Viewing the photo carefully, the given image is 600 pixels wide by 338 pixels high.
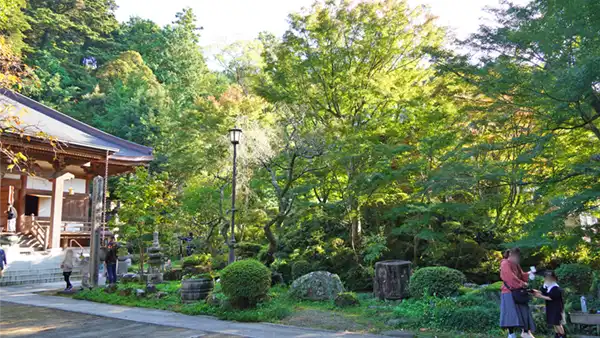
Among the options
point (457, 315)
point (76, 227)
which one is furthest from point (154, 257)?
point (76, 227)

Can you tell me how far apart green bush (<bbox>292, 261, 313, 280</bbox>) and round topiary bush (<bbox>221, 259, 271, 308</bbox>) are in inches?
170

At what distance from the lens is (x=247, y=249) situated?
1773 cm

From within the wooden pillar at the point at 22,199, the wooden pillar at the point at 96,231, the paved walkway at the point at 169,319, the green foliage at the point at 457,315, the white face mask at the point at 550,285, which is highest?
the wooden pillar at the point at 22,199

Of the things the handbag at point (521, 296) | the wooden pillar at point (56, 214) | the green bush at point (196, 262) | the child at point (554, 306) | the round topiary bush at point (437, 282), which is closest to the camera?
the child at point (554, 306)

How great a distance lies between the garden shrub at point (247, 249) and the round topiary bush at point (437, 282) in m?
8.64

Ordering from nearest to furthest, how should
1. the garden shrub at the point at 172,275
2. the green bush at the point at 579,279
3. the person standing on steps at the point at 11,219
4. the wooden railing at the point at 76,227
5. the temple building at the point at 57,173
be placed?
the green bush at the point at 579,279, the garden shrub at the point at 172,275, the person standing on steps at the point at 11,219, the temple building at the point at 57,173, the wooden railing at the point at 76,227

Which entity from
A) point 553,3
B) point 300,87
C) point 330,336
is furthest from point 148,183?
point 553,3

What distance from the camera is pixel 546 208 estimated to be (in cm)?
1055

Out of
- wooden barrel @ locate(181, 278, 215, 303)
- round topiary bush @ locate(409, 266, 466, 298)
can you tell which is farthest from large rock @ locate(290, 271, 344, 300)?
wooden barrel @ locate(181, 278, 215, 303)

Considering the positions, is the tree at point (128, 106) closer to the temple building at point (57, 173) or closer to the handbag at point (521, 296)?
the temple building at point (57, 173)

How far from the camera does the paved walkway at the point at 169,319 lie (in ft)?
26.1

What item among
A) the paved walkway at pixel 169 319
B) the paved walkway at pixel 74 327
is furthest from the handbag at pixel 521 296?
the paved walkway at pixel 74 327

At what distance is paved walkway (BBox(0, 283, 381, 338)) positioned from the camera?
7953mm

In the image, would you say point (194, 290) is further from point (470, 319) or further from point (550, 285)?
point (550, 285)
